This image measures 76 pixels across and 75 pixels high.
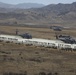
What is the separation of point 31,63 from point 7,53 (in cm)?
686

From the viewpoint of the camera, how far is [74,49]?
45781 millimetres

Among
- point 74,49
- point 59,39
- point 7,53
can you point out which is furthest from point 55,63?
point 59,39

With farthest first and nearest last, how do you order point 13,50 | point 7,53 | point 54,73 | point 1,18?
point 1,18 < point 13,50 < point 7,53 < point 54,73

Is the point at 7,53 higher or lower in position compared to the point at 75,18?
lower

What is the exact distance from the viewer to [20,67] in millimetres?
31562

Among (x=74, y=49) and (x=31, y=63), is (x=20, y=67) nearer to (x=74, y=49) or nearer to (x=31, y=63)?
(x=31, y=63)

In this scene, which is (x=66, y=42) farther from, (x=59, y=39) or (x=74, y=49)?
(x=74, y=49)

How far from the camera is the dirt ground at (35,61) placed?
30000 millimetres

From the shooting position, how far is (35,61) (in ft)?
116

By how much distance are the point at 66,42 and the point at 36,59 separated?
19583 millimetres

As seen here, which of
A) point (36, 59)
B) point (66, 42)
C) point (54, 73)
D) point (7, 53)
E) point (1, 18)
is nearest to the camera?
point (54, 73)

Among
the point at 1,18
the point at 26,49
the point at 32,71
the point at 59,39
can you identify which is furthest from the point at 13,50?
the point at 1,18

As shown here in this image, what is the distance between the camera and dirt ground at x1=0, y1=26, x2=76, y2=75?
30000mm

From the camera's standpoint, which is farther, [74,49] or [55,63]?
[74,49]
